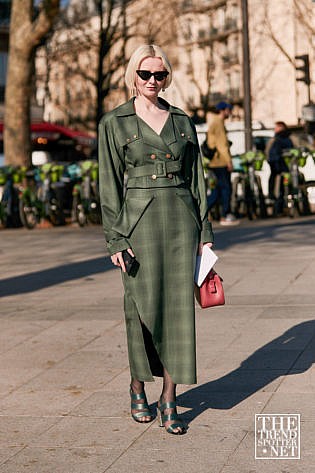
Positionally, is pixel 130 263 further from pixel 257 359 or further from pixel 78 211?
pixel 78 211

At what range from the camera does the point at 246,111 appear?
22.8 metres

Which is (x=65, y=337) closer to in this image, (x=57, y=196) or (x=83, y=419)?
(x=83, y=419)

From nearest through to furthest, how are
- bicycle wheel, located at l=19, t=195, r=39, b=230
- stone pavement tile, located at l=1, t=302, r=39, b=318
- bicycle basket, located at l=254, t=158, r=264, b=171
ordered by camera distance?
1. stone pavement tile, located at l=1, t=302, r=39, b=318
2. bicycle basket, located at l=254, t=158, r=264, b=171
3. bicycle wheel, located at l=19, t=195, r=39, b=230

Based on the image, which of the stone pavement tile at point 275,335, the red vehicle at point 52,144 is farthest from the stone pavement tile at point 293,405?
the red vehicle at point 52,144

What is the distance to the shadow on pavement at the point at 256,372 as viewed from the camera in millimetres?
6293

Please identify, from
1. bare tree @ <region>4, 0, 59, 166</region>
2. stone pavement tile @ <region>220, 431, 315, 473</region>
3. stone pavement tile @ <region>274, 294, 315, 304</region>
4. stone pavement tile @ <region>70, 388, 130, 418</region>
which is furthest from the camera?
Answer: bare tree @ <region>4, 0, 59, 166</region>

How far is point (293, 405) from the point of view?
6.06 metres

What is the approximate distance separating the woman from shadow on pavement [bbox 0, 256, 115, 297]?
5.42 meters

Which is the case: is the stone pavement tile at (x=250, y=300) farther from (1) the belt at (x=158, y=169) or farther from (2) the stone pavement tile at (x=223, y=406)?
(1) the belt at (x=158, y=169)

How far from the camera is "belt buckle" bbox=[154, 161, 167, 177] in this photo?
18.8 ft

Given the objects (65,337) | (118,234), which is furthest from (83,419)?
(65,337)

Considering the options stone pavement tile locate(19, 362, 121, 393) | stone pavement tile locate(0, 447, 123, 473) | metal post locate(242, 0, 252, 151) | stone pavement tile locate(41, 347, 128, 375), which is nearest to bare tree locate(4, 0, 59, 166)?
metal post locate(242, 0, 252, 151)

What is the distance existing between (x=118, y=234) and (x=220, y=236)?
10.3m

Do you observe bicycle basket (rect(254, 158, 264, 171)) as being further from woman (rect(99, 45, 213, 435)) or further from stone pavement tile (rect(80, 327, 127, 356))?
woman (rect(99, 45, 213, 435))
